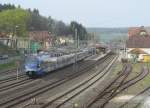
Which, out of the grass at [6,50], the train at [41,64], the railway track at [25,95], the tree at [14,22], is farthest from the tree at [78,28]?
the railway track at [25,95]

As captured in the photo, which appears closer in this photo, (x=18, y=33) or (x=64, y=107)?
(x=64, y=107)

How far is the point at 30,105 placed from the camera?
28922mm

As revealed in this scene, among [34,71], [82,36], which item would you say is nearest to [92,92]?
[34,71]

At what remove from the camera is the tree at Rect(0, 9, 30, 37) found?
409ft

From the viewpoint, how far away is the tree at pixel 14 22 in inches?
4906

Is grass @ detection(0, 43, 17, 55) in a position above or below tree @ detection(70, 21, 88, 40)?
below

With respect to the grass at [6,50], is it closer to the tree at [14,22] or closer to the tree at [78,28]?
the tree at [14,22]

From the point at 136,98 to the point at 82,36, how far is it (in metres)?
159

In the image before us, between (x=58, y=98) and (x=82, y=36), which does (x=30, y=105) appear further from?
(x=82, y=36)

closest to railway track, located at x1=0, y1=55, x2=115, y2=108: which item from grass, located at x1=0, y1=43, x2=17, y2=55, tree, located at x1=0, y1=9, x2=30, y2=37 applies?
grass, located at x1=0, y1=43, x2=17, y2=55

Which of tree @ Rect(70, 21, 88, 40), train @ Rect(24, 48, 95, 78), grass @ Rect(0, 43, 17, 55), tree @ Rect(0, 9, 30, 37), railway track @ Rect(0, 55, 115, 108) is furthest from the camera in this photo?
tree @ Rect(70, 21, 88, 40)

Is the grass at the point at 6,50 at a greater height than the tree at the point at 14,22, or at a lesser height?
lesser

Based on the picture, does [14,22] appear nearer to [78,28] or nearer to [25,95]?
→ [78,28]

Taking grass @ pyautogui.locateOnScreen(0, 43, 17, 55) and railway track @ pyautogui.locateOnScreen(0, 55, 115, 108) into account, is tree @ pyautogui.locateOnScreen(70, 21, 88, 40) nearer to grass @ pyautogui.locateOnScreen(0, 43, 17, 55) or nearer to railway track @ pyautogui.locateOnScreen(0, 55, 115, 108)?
grass @ pyautogui.locateOnScreen(0, 43, 17, 55)
